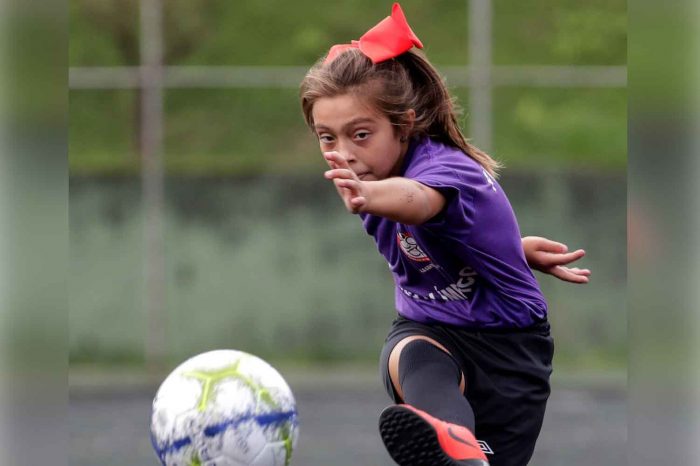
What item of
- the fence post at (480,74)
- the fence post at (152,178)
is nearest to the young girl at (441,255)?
the fence post at (480,74)

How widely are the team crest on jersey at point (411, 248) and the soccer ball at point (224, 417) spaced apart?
0.56 meters

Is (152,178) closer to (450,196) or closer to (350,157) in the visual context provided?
(350,157)

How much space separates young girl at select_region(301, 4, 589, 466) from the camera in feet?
11.2

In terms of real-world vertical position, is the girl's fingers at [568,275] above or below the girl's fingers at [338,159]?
below

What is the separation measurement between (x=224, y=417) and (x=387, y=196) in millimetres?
921

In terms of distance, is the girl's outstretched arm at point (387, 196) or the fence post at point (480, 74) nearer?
the girl's outstretched arm at point (387, 196)

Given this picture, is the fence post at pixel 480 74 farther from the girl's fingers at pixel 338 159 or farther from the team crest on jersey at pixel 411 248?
the girl's fingers at pixel 338 159

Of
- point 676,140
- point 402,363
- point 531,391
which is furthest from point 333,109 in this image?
point 676,140

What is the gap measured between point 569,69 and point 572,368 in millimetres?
A: 2574

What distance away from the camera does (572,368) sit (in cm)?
1032

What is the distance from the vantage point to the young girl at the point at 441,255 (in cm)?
342

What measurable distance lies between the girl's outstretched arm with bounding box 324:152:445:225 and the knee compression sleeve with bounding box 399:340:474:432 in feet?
1.52

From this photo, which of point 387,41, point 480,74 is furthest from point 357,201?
point 480,74

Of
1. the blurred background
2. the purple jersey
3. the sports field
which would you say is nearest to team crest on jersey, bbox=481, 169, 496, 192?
the purple jersey
